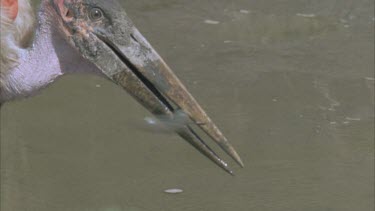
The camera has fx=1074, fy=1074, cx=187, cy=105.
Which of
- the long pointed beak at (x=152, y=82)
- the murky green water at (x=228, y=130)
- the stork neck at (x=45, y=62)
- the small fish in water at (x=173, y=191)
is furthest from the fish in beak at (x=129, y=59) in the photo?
the small fish in water at (x=173, y=191)

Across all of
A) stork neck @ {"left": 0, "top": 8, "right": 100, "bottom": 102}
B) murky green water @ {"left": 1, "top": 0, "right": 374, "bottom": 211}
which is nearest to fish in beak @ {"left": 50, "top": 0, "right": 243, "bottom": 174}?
stork neck @ {"left": 0, "top": 8, "right": 100, "bottom": 102}

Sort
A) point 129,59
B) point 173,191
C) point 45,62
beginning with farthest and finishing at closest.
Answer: point 173,191 < point 45,62 < point 129,59

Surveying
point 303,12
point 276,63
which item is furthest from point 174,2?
point 276,63

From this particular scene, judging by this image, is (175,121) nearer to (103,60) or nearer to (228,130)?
(103,60)

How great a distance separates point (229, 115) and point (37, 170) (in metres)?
1.26

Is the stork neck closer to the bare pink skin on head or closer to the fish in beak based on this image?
the bare pink skin on head

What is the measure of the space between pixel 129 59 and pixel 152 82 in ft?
0.39

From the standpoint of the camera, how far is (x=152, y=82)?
154 inches

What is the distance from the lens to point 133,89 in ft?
12.9

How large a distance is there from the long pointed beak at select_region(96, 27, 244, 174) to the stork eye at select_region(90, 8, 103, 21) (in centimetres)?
6

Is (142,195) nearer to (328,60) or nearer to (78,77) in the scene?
(78,77)

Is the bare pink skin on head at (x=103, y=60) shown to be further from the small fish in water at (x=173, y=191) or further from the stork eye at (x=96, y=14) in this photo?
the small fish in water at (x=173, y=191)

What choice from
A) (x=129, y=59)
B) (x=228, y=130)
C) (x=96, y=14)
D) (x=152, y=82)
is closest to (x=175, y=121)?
(x=152, y=82)

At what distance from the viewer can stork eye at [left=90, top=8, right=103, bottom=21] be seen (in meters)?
3.90
